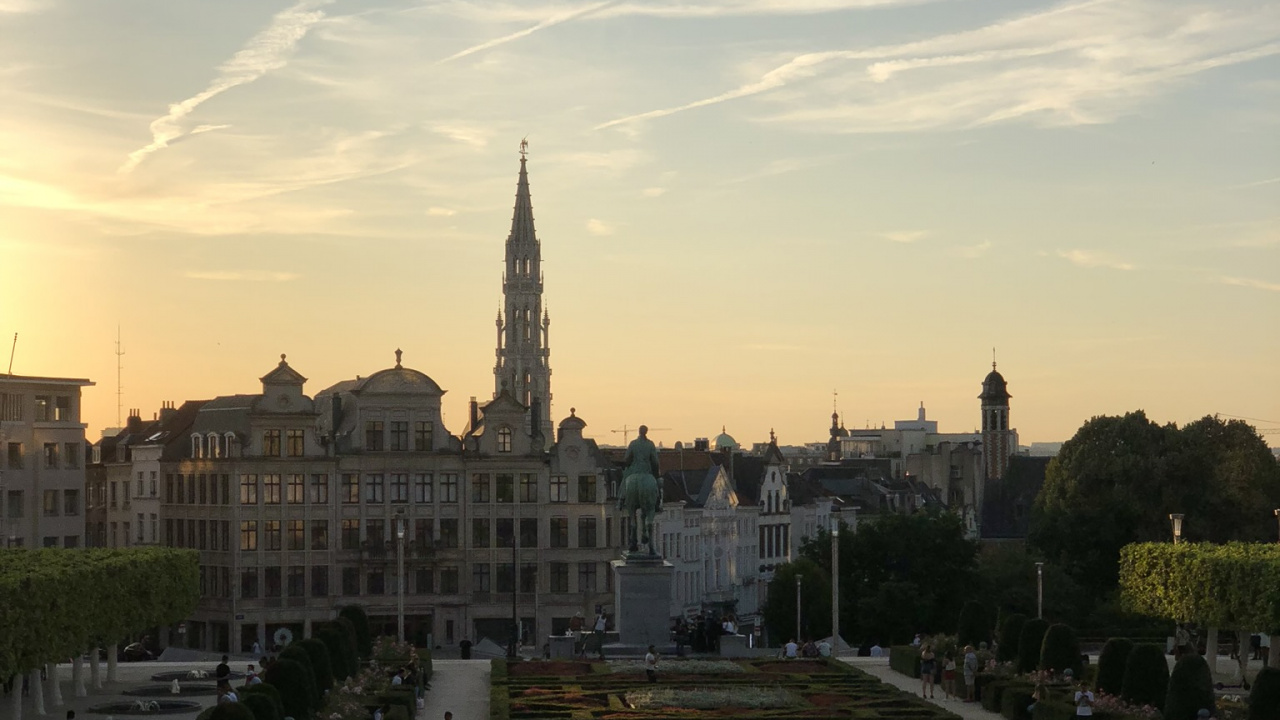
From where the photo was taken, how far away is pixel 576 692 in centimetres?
6322

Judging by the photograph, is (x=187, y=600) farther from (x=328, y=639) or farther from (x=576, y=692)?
(x=576, y=692)

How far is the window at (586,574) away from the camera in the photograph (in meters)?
114

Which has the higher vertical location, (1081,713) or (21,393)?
(21,393)

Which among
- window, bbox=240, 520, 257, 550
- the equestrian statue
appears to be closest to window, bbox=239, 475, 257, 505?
window, bbox=240, 520, 257, 550

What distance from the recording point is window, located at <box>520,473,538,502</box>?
114688mm

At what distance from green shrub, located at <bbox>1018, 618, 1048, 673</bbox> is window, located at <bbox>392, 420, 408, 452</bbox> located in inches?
2045

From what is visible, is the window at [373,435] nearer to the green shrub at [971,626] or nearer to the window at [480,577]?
the window at [480,577]

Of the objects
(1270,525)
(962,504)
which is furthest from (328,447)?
(962,504)

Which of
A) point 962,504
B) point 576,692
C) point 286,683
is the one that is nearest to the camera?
point 286,683

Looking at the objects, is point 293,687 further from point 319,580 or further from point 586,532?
point 586,532

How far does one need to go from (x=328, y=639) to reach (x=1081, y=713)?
75.2ft

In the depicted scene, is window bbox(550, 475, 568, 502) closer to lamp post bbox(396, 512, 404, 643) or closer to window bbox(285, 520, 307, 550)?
lamp post bbox(396, 512, 404, 643)

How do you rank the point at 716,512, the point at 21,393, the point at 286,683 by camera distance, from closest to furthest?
the point at 286,683
the point at 21,393
the point at 716,512

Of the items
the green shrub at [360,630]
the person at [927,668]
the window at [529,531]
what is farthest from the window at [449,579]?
the person at [927,668]
